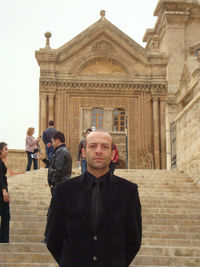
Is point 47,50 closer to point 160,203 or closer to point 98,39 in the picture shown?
point 98,39

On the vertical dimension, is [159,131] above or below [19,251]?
above

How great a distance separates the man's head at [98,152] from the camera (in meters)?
3.50

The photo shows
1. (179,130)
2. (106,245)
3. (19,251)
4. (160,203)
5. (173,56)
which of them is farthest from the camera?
(173,56)

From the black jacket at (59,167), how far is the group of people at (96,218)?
3.39 meters

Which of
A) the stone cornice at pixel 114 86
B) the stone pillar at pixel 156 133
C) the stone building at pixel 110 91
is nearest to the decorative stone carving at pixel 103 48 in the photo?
the stone building at pixel 110 91

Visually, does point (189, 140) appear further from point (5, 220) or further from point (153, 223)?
point (5, 220)

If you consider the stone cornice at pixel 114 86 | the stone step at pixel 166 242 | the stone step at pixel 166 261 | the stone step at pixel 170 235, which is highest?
the stone cornice at pixel 114 86

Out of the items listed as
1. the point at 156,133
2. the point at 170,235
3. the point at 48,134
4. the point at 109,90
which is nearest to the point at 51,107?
the point at 109,90

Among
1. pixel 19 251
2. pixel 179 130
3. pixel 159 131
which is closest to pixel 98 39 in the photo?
pixel 159 131

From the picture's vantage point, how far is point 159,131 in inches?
907

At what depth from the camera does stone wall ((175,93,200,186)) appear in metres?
14.5

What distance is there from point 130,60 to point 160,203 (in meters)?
14.1

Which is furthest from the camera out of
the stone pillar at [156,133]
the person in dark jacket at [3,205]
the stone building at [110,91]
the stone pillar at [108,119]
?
the stone pillar at [108,119]

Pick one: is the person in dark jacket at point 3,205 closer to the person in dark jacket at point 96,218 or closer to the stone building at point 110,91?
the person in dark jacket at point 96,218
